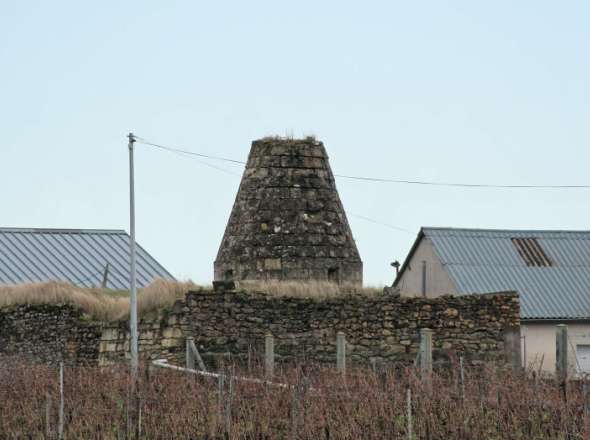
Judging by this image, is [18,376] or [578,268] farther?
[578,268]

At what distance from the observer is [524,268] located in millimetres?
40781

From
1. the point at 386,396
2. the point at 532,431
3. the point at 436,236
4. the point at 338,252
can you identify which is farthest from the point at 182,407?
the point at 436,236

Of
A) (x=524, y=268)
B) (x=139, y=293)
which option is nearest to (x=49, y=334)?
(x=139, y=293)

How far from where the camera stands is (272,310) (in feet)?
83.3

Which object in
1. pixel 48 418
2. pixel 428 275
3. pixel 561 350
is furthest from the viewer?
pixel 428 275

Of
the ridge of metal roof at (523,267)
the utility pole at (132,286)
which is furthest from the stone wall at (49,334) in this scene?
the ridge of metal roof at (523,267)

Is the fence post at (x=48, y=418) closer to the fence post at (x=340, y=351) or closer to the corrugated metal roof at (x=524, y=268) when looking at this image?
the fence post at (x=340, y=351)

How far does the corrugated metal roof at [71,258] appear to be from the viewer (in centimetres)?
3688

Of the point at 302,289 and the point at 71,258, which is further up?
the point at 71,258

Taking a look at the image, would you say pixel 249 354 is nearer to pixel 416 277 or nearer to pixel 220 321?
pixel 220 321

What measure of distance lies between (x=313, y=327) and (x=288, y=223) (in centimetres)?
254

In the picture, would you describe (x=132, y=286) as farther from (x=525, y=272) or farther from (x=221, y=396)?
(x=525, y=272)

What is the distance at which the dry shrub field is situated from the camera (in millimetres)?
19906

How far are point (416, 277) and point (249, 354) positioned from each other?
1912cm
